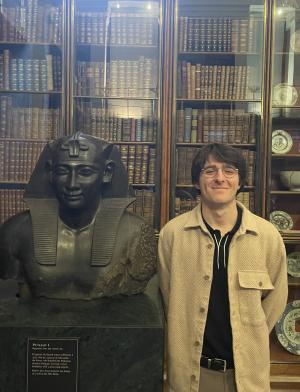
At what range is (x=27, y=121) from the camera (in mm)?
3154

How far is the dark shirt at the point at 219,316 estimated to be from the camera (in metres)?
1.55

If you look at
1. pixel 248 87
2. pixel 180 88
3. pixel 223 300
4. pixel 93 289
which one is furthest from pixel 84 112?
pixel 223 300

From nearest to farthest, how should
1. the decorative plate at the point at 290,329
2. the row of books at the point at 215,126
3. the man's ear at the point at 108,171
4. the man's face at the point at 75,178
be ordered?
the man's face at the point at 75,178 < the man's ear at the point at 108,171 < the decorative plate at the point at 290,329 < the row of books at the point at 215,126

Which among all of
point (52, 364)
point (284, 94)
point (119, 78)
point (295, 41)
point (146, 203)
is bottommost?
point (52, 364)

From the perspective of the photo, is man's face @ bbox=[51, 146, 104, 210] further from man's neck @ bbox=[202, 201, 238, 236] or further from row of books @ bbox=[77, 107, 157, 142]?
row of books @ bbox=[77, 107, 157, 142]

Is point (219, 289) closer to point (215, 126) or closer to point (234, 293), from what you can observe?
point (234, 293)

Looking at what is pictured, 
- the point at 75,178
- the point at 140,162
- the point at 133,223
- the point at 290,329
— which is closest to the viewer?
the point at 75,178

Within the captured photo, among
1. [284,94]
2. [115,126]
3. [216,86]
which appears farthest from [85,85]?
[284,94]

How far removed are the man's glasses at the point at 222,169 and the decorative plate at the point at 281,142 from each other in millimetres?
1699

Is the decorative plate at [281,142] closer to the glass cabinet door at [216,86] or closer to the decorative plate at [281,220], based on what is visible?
the glass cabinet door at [216,86]

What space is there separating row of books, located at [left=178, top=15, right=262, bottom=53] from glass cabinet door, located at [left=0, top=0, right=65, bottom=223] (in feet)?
2.88

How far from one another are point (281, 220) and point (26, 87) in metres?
2.04

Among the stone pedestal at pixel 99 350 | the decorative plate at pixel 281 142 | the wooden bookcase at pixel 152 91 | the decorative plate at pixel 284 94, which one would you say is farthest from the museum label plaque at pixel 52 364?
the decorative plate at pixel 284 94

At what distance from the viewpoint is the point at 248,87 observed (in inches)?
124
